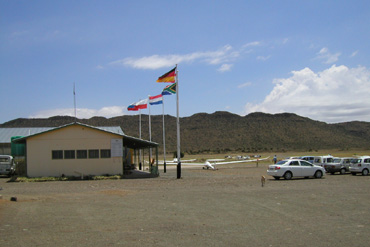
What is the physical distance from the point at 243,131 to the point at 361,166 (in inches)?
3691

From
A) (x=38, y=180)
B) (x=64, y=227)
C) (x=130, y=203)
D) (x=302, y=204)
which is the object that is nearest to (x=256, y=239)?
(x=64, y=227)

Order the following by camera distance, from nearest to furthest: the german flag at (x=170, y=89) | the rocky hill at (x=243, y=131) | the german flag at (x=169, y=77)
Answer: the german flag at (x=170, y=89) → the german flag at (x=169, y=77) → the rocky hill at (x=243, y=131)

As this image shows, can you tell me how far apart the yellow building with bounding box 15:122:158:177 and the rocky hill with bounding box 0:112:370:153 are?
8005 centimetres

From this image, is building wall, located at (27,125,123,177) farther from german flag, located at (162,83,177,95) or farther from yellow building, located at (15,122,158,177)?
german flag, located at (162,83,177,95)

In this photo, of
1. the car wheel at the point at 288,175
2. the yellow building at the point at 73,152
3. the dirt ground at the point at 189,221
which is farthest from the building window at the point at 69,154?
the car wheel at the point at 288,175

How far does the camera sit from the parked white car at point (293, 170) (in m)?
26.1

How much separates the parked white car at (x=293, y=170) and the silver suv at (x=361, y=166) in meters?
4.17

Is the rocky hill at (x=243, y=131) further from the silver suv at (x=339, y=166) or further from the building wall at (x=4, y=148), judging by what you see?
the silver suv at (x=339, y=166)

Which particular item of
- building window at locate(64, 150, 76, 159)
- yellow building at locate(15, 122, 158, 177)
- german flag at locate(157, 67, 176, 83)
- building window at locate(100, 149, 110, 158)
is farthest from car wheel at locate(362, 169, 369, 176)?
building window at locate(64, 150, 76, 159)

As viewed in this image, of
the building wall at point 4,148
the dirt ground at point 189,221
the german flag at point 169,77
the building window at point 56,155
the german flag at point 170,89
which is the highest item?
the german flag at point 169,77

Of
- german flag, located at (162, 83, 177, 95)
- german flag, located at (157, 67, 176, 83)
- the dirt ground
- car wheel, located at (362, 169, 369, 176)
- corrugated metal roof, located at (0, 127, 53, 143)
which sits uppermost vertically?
german flag, located at (157, 67, 176, 83)

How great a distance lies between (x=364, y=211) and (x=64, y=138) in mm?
22527

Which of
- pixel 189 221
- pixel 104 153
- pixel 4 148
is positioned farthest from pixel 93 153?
pixel 4 148

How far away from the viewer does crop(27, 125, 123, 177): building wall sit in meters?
28.9
